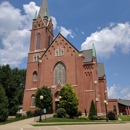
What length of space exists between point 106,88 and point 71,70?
44.5 ft

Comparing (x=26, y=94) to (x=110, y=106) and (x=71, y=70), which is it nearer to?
(x=71, y=70)

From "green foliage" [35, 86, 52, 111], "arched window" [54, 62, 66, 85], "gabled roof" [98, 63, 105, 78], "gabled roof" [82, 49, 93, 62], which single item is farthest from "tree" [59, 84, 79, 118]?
"gabled roof" [98, 63, 105, 78]

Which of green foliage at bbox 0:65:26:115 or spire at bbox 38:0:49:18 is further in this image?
spire at bbox 38:0:49:18

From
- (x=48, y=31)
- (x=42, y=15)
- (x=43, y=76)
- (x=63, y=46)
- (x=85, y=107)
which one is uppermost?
(x=42, y=15)

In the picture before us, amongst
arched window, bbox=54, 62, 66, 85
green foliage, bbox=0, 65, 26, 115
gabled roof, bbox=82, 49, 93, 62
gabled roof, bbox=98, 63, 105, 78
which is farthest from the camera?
green foliage, bbox=0, 65, 26, 115

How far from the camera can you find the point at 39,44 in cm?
4594

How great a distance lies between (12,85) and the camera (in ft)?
161

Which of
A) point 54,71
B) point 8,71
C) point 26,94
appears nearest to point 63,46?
point 54,71

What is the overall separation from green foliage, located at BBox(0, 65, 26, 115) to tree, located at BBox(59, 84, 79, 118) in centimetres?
2321

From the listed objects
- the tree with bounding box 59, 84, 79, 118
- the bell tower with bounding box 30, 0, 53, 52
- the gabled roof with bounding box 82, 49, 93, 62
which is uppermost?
the bell tower with bounding box 30, 0, 53, 52

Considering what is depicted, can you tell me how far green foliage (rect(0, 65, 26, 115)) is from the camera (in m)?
47.5

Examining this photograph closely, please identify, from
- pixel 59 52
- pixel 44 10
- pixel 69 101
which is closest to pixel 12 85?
pixel 59 52

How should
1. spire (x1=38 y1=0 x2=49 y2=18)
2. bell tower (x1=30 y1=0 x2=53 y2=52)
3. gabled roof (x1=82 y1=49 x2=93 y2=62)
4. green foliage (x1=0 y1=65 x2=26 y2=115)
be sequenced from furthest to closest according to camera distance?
spire (x1=38 y1=0 x2=49 y2=18) < green foliage (x1=0 y1=65 x2=26 y2=115) < bell tower (x1=30 y1=0 x2=53 y2=52) < gabled roof (x1=82 y1=49 x2=93 y2=62)

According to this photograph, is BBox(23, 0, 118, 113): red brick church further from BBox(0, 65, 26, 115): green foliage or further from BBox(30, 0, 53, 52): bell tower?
BBox(0, 65, 26, 115): green foliage
